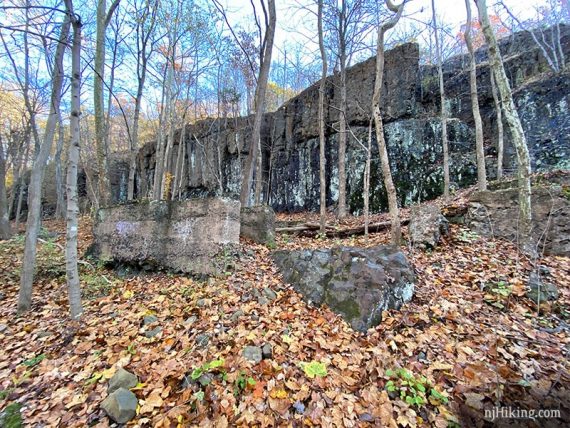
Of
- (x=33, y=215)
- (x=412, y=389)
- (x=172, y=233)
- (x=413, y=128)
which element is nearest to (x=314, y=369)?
(x=412, y=389)

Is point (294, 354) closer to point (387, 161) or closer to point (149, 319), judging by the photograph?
point (149, 319)

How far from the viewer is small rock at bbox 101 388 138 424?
2.53 meters

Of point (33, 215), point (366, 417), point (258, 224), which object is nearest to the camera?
point (366, 417)

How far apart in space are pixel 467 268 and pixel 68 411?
5976mm

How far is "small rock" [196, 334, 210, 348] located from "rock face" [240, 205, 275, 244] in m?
3.23

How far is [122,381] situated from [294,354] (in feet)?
6.30

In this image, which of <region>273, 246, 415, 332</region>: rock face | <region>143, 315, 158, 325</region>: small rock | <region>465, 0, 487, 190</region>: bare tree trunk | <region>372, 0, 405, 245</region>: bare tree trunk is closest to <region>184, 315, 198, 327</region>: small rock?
<region>143, 315, 158, 325</region>: small rock

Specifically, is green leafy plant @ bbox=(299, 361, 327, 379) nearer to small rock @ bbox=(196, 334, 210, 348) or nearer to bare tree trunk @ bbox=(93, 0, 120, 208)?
small rock @ bbox=(196, 334, 210, 348)

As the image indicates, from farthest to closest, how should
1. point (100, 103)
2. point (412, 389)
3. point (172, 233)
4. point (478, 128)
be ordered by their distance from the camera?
point (478, 128) < point (100, 103) < point (172, 233) < point (412, 389)

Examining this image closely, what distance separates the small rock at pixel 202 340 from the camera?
3326mm

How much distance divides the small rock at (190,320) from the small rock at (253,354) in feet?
3.39

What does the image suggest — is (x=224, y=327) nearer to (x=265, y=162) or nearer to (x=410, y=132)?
(x=410, y=132)

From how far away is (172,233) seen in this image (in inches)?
221

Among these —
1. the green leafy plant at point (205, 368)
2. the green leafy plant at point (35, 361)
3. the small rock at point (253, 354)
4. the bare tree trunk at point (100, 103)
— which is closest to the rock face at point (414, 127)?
the bare tree trunk at point (100, 103)
